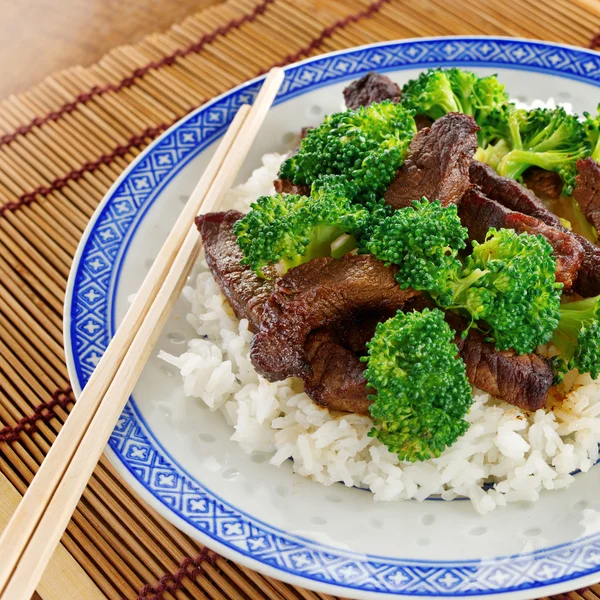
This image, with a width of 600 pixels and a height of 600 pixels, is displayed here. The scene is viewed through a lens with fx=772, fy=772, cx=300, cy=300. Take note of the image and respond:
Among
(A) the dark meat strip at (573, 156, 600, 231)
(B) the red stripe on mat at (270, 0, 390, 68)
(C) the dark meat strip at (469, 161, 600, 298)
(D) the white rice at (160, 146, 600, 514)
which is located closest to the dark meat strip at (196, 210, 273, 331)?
(D) the white rice at (160, 146, 600, 514)

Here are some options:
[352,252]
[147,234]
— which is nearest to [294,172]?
[352,252]

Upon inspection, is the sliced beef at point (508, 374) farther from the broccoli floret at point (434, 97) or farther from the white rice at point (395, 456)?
the broccoli floret at point (434, 97)

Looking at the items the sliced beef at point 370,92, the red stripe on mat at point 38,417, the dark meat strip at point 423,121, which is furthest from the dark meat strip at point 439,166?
the red stripe on mat at point 38,417

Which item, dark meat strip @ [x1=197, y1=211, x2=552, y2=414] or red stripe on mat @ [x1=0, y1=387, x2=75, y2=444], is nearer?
dark meat strip @ [x1=197, y1=211, x2=552, y2=414]

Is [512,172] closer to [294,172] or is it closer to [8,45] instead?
[294,172]

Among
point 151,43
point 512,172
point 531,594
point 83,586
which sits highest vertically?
point 151,43

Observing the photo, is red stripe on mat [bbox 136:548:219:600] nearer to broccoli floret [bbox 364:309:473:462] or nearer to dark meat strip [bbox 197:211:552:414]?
dark meat strip [bbox 197:211:552:414]
